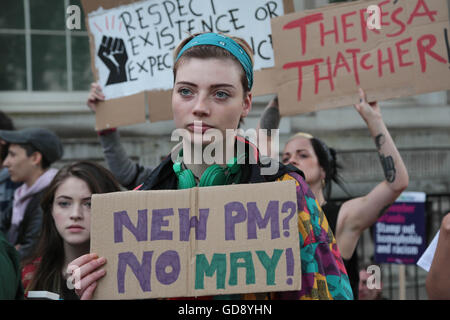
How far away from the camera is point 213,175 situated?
192 centimetres

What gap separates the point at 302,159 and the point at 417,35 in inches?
41.9

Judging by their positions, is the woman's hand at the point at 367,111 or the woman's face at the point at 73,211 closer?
the woman's face at the point at 73,211

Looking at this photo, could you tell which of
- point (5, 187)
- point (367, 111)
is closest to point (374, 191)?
point (367, 111)

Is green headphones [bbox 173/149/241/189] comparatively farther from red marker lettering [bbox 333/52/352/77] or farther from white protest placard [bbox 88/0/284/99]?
white protest placard [bbox 88/0/284/99]

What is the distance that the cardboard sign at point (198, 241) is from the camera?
1752 mm

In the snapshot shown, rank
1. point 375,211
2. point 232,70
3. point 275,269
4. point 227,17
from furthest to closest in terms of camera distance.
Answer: point 227,17 → point 375,211 → point 232,70 → point 275,269

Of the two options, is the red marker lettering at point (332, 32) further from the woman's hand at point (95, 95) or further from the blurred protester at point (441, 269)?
the blurred protester at point (441, 269)

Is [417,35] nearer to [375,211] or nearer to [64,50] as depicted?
[375,211]

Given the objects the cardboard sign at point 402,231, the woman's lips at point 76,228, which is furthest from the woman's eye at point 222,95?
the cardboard sign at point 402,231

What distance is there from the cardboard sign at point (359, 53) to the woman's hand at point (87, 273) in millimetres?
2049

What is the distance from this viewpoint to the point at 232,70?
1.93 metres

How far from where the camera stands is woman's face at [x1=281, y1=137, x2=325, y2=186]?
3.94 metres
